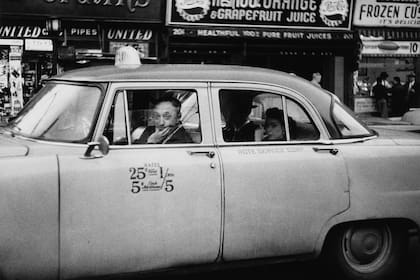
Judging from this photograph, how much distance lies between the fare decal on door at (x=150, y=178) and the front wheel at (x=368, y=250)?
4.76 ft

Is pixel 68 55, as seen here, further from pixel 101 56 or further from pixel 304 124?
pixel 304 124

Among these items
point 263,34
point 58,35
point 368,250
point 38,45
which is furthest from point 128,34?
point 368,250

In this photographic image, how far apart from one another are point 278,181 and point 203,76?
3.00 feet

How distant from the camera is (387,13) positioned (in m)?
16.4

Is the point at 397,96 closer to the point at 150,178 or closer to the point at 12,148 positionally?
the point at 150,178

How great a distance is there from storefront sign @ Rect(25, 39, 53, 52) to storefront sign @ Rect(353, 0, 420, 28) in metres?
7.63

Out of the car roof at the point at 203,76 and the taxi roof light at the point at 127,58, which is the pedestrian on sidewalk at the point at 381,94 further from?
the taxi roof light at the point at 127,58

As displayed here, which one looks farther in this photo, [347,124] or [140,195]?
[347,124]

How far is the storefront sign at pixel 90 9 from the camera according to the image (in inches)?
508

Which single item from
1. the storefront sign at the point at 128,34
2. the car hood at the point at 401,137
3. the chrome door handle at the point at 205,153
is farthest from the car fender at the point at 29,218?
the storefront sign at the point at 128,34

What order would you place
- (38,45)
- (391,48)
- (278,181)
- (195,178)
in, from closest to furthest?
(195,178) < (278,181) < (38,45) < (391,48)

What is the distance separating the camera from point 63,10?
13391mm

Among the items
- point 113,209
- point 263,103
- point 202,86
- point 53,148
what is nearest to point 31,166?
point 53,148

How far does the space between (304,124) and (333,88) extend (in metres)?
12.0
